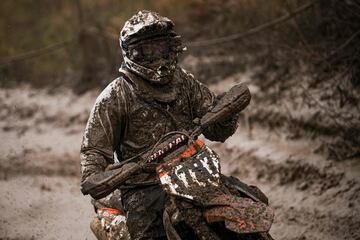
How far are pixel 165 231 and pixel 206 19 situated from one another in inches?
361

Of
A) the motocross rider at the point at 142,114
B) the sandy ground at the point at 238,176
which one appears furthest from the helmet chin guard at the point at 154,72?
the sandy ground at the point at 238,176

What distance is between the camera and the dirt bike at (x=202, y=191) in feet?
9.68

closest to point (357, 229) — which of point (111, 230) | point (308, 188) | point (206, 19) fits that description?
point (308, 188)

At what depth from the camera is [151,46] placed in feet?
12.0

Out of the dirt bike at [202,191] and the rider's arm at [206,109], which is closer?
the dirt bike at [202,191]

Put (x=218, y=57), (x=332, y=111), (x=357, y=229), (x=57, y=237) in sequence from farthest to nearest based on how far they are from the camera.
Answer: (x=218, y=57)
(x=332, y=111)
(x=57, y=237)
(x=357, y=229)

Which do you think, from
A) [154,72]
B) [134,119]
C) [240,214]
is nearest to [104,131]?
[134,119]

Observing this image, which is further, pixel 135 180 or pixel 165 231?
pixel 135 180

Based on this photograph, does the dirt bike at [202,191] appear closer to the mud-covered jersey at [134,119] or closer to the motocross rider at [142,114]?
the motocross rider at [142,114]

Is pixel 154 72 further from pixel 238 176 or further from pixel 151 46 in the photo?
pixel 238 176

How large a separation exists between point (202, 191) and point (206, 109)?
1.04 metres

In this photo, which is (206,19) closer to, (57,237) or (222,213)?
(57,237)

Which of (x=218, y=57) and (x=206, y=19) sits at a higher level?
(x=206, y=19)

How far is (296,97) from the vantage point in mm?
7793
